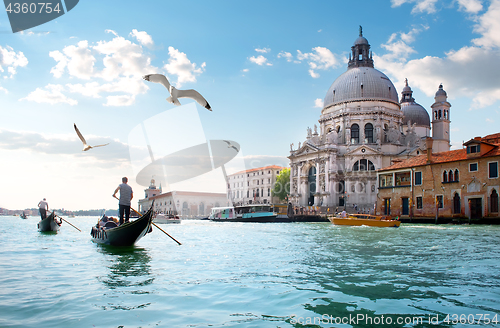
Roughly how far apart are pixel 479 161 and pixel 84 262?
82.9 ft

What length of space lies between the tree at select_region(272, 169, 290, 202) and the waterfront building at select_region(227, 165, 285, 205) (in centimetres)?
193

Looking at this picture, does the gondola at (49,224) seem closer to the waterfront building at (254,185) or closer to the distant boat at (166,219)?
the distant boat at (166,219)

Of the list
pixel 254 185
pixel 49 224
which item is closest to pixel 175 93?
pixel 49 224

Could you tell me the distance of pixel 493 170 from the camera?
24.3 metres

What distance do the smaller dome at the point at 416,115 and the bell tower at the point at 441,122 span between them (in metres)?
2.57

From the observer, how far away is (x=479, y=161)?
25.2 metres

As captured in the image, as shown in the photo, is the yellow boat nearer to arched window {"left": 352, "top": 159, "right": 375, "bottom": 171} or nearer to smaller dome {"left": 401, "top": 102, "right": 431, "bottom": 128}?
arched window {"left": 352, "top": 159, "right": 375, "bottom": 171}

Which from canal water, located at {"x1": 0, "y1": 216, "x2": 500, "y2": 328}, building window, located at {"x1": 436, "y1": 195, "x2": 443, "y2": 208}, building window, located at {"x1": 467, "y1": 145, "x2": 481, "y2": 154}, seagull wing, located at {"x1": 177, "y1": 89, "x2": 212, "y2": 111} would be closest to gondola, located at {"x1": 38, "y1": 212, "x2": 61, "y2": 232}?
canal water, located at {"x1": 0, "y1": 216, "x2": 500, "y2": 328}

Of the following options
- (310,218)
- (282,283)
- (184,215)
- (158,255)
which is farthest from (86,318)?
(184,215)

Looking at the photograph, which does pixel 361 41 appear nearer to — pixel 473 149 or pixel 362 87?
pixel 362 87

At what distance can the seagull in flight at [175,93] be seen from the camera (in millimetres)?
9305

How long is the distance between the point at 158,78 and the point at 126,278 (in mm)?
5156

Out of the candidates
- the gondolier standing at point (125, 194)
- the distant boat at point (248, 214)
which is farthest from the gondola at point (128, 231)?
the distant boat at point (248, 214)

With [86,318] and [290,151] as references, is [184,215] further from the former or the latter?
[86,318]
